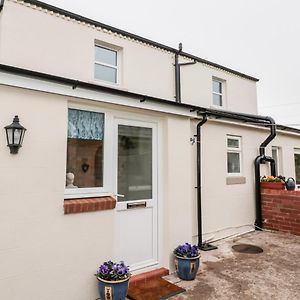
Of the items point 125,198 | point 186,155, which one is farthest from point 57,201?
point 186,155

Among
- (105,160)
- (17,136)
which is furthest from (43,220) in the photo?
(105,160)

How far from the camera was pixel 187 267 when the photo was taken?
4.43 meters

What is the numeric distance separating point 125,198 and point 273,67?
1651cm

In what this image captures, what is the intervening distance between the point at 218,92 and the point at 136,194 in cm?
695

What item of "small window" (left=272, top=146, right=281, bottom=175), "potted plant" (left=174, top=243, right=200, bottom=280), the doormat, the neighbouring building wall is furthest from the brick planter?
the doormat

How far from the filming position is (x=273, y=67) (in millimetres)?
16609

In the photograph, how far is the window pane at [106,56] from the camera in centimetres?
705

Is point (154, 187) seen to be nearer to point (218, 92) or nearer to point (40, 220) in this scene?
point (40, 220)

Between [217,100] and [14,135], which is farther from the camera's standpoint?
[217,100]

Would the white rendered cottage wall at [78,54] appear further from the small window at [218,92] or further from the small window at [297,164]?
the small window at [297,164]

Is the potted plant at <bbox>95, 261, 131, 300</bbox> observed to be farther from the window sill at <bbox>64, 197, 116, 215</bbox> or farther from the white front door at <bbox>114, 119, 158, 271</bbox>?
the window sill at <bbox>64, 197, 116, 215</bbox>

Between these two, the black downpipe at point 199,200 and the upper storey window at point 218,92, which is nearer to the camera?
the black downpipe at point 199,200

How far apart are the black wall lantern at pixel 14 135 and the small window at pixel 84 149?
0.83 meters

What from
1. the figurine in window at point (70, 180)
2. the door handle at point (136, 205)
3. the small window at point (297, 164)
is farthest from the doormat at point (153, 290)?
the small window at point (297, 164)
